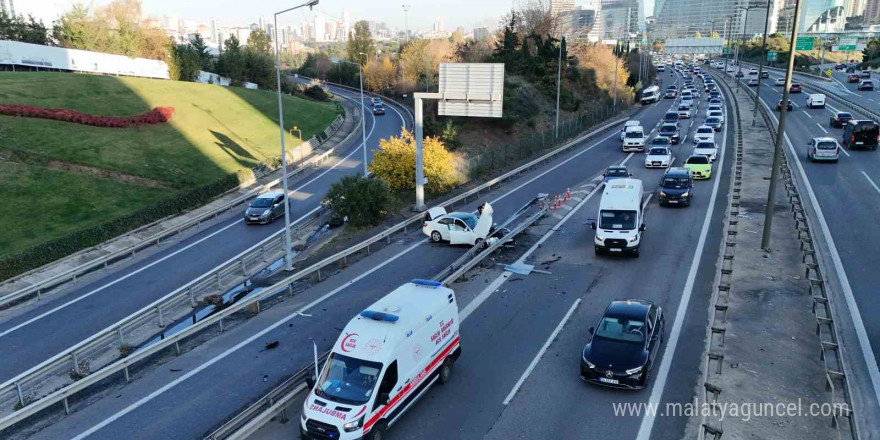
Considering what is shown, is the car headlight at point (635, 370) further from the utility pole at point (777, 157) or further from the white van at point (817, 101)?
the white van at point (817, 101)

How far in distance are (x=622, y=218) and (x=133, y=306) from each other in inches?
789

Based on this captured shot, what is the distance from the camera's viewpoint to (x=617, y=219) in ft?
75.8

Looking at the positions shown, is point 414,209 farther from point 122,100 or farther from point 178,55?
point 178,55

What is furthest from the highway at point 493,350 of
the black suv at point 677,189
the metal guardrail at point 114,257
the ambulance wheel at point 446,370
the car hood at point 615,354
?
the metal guardrail at point 114,257

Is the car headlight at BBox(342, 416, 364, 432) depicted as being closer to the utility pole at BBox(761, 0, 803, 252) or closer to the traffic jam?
the traffic jam

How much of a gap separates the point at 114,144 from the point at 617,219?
37706 millimetres

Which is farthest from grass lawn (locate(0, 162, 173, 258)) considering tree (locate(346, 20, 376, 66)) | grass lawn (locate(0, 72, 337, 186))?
tree (locate(346, 20, 376, 66))

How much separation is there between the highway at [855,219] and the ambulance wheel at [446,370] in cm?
944

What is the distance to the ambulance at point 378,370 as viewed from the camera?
11.2 metres

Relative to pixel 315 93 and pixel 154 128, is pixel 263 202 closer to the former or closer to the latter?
pixel 154 128

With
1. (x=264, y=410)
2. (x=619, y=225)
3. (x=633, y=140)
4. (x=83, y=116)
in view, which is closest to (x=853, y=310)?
(x=619, y=225)

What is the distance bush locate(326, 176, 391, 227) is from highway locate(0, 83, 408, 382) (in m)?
5.28

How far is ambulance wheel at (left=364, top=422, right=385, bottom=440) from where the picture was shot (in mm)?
11336

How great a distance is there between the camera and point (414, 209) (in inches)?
1252
